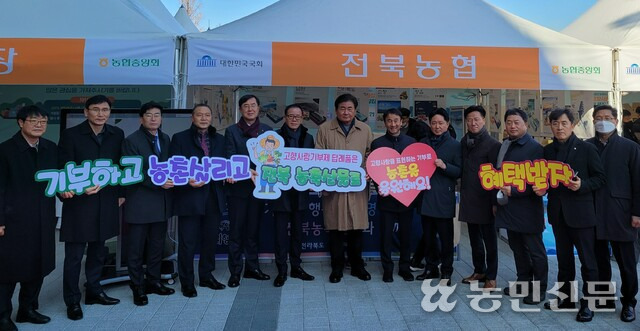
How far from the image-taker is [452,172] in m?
3.45

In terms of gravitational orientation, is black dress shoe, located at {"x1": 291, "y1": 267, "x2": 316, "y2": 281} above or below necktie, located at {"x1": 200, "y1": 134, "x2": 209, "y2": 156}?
Answer: below

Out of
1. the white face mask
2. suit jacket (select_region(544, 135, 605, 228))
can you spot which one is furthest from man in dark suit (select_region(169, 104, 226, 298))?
the white face mask

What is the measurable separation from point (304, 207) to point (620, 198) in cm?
226

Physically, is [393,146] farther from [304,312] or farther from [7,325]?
[7,325]

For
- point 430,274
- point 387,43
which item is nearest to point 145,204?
point 430,274

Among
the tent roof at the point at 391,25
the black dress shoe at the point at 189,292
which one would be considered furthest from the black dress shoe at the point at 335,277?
the tent roof at the point at 391,25

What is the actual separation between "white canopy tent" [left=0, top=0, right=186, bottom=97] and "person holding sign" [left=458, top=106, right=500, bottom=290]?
2.75 metres

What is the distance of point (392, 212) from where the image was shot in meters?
3.64

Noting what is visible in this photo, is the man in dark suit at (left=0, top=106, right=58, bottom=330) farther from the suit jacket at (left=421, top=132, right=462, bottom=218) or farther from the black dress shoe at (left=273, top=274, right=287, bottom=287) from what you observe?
the suit jacket at (left=421, top=132, right=462, bottom=218)

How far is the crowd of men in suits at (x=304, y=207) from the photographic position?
276 cm

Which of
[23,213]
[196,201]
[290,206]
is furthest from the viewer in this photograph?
[290,206]

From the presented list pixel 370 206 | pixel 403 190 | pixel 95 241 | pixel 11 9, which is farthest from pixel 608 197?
pixel 11 9

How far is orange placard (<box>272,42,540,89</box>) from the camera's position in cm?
415

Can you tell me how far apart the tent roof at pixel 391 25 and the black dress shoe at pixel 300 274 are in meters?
2.21
